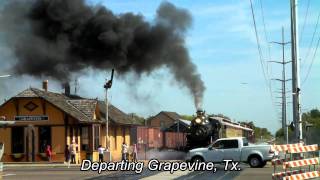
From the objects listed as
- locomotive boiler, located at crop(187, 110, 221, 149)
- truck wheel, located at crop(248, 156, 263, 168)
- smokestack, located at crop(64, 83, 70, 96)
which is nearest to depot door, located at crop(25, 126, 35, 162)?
smokestack, located at crop(64, 83, 70, 96)

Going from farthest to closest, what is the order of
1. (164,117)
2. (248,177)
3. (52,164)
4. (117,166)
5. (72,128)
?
(164,117), (72,128), (52,164), (117,166), (248,177)

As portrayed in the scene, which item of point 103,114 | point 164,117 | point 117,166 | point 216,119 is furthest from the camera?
point 164,117

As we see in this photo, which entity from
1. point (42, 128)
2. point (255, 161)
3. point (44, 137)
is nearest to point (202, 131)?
point (255, 161)

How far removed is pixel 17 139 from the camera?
40.7 m

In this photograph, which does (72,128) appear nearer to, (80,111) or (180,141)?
(80,111)

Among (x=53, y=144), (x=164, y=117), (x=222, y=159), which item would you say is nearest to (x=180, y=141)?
(x=53, y=144)

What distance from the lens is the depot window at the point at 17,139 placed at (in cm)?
4050

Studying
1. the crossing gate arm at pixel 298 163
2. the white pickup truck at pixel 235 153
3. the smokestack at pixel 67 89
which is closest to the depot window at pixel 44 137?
the smokestack at pixel 67 89

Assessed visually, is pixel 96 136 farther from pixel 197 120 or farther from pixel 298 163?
pixel 298 163

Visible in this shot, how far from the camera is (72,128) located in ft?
133

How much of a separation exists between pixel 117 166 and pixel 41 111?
43.1 ft

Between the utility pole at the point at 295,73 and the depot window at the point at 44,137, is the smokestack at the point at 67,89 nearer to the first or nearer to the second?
the depot window at the point at 44,137

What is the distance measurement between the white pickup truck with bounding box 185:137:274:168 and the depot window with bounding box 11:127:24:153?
15259 mm

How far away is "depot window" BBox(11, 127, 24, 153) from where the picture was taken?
40.5 m
